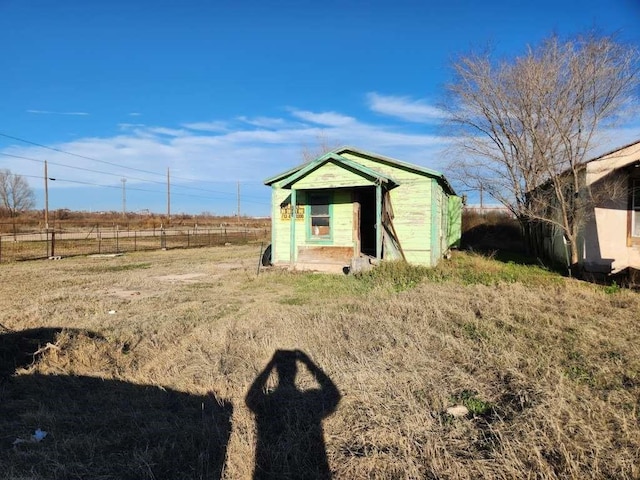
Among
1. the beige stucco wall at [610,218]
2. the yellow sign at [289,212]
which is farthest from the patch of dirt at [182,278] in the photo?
the beige stucco wall at [610,218]

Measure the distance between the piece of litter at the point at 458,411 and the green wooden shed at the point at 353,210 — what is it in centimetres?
840

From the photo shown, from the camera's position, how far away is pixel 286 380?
429 centimetres

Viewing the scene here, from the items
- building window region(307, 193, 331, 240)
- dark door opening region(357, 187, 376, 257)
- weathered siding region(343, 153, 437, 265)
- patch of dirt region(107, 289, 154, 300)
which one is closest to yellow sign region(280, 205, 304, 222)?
building window region(307, 193, 331, 240)

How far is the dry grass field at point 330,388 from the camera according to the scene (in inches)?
112

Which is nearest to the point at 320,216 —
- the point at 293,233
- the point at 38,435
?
the point at 293,233

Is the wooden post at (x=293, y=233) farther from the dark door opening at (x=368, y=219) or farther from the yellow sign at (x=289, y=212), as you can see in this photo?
the dark door opening at (x=368, y=219)

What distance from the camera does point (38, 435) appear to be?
337 cm

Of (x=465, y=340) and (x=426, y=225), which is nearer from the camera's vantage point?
(x=465, y=340)

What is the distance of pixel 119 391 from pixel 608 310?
708 cm

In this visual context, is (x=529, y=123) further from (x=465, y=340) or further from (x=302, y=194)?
(x=465, y=340)

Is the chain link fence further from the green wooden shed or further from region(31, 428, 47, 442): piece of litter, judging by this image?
region(31, 428, 47, 442): piece of litter

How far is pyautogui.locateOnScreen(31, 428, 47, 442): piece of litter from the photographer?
331 centimetres

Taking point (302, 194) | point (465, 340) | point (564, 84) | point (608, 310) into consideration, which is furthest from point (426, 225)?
point (465, 340)

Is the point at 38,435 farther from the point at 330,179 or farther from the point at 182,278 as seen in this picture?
the point at 330,179
